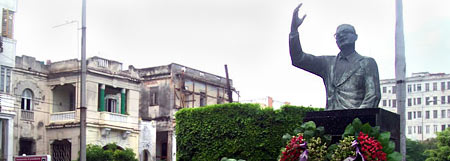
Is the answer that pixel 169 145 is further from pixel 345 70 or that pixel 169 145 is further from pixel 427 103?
pixel 427 103

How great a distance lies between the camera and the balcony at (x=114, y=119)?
3788 centimetres

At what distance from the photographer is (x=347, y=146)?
8.08 meters

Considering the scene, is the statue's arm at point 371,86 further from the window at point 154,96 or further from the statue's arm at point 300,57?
the window at point 154,96

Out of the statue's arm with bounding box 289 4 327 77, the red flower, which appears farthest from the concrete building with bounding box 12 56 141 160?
the red flower

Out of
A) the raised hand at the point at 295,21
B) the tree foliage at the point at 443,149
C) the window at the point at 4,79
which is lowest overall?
the tree foliage at the point at 443,149

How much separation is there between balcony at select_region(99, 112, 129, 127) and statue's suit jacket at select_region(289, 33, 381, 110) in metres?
28.7

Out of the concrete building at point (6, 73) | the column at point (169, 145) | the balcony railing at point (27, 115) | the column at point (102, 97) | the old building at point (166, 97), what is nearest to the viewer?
the concrete building at point (6, 73)

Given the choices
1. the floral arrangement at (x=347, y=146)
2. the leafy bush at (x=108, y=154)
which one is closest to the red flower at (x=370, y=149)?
the floral arrangement at (x=347, y=146)

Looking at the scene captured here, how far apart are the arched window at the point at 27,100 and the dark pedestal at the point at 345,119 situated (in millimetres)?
28983

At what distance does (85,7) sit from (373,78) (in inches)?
614

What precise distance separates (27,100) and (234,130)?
1469cm

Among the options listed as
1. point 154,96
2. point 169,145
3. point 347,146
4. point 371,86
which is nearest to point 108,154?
point 169,145

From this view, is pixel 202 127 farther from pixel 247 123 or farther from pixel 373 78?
pixel 373 78

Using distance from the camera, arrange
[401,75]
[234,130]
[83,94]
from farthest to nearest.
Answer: [234,130]
[83,94]
[401,75]
